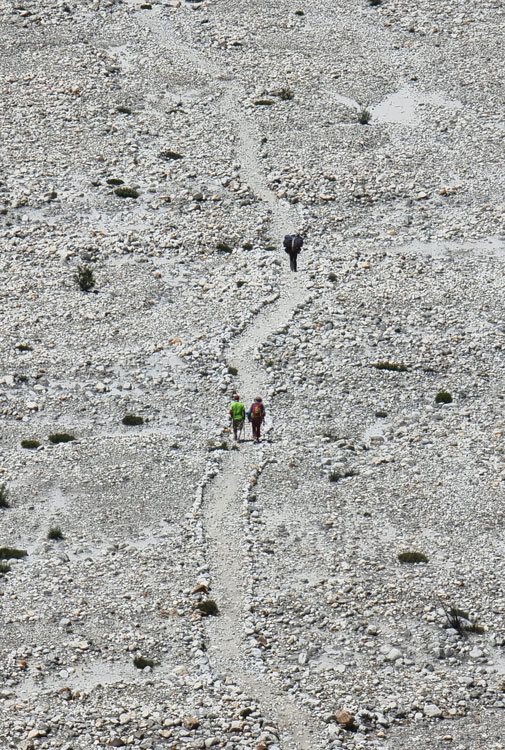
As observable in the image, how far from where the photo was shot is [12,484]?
124 feet

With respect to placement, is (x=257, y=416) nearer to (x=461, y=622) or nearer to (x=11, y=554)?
(x=11, y=554)

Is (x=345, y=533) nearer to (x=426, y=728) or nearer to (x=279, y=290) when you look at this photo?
(x=426, y=728)

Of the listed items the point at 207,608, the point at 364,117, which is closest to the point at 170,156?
the point at 364,117

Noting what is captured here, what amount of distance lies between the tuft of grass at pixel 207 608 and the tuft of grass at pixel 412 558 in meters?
5.59

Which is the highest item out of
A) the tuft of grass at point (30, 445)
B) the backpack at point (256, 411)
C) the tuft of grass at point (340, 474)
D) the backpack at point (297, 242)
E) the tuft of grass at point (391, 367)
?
the backpack at point (297, 242)

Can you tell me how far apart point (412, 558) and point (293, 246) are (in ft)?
60.6

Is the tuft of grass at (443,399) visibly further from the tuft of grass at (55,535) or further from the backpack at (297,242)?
the tuft of grass at (55,535)

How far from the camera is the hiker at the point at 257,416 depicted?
3966cm

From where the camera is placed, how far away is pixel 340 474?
38.2 metres

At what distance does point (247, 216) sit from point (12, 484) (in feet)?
64.8

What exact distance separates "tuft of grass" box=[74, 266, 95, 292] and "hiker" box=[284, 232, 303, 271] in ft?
26.6

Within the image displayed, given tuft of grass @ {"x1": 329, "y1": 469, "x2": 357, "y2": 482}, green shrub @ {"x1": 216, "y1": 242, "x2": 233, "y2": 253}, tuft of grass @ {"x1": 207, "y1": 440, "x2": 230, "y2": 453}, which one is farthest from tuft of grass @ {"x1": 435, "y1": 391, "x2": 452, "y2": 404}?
green shrub @ {"x1": 216, "y1": 242, "x2": 233, "y2": 253}

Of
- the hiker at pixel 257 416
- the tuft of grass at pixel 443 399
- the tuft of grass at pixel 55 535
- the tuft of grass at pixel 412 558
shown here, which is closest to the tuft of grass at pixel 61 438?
the tuft of grass at pixel 55 535

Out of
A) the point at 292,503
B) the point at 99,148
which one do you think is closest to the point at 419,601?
the point at 292,503
